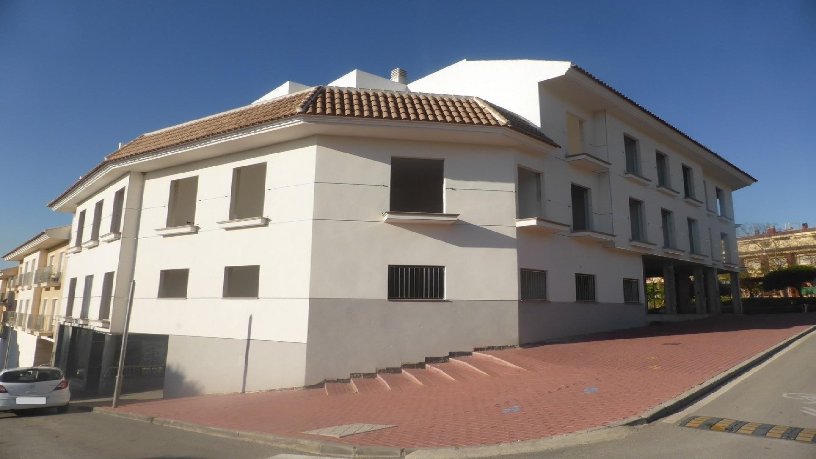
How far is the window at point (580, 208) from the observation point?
17438mm

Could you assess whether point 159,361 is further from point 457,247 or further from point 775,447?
point 775,447

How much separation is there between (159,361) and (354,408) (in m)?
16.3

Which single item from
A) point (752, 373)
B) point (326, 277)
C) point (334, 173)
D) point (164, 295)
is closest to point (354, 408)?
point (326, 277)

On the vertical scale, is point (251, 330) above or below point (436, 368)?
above

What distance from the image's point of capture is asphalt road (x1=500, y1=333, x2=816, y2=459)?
18.3ft

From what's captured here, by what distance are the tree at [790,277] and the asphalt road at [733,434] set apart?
25.4m

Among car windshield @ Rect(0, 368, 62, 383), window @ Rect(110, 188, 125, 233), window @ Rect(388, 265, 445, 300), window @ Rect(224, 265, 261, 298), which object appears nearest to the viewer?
car windshield @ Rect(0, 368, 62, 383)

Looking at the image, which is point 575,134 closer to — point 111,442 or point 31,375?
point 111,442

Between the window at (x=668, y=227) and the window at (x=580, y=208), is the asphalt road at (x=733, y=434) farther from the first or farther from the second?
the window at (x=668, y=227)

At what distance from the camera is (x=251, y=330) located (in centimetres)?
1310

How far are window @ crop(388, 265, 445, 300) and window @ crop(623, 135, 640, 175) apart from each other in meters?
11.5

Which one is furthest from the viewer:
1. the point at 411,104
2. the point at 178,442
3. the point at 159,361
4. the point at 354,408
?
the point at 159,361

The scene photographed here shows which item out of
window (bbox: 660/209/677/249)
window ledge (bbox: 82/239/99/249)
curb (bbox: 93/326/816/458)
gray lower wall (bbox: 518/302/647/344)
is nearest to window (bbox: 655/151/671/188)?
window (bbox: 660/209/677/249)

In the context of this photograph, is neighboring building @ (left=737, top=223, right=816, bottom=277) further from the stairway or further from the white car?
the white car
